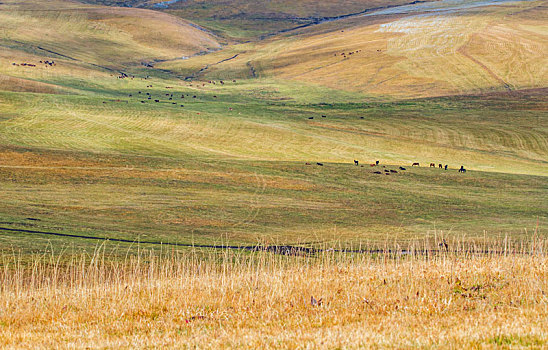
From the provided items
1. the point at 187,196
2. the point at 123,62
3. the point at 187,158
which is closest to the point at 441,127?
the point at 187,158

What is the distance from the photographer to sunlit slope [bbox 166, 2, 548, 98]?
362 ft

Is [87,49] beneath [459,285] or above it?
above

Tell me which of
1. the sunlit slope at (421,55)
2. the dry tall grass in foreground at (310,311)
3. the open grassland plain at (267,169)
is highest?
the sunlit slope at (421,55)

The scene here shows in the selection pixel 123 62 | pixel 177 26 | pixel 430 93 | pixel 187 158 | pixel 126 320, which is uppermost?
pixel 177 26

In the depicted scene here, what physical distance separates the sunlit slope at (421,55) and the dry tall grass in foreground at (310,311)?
93.1 metres

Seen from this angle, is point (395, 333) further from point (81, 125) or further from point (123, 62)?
point (123, 62)

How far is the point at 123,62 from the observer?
150 meters

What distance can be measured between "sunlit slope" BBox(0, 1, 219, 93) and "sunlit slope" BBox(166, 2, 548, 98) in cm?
1693

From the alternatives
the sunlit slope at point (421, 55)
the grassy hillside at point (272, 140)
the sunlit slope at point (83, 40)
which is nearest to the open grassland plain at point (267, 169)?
the grassy hillside at point (272, 140)

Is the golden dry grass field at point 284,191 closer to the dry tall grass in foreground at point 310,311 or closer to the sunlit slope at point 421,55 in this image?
the dry tall grass in foreground at point 310,311

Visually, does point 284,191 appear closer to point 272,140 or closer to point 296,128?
point 272,140

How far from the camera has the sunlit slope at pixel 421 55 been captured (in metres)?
110

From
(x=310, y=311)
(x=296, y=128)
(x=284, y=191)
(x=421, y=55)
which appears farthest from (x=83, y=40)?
(x=310, y=311)

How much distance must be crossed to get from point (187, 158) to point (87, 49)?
109210mm
